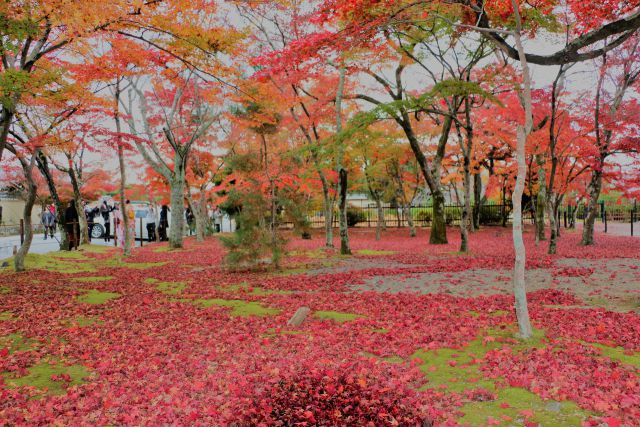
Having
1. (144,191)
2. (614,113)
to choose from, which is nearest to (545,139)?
(614,113)

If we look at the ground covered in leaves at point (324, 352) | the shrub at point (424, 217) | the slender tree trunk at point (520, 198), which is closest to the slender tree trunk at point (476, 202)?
the shrub at point (424, 217)

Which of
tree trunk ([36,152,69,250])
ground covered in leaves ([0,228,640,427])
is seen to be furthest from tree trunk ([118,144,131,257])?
ground covered in leaves ([0,228,640,427])

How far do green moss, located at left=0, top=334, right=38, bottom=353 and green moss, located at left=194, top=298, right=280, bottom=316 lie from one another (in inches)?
103

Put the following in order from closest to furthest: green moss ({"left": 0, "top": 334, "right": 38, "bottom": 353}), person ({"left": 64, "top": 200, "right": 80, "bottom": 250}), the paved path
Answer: green moss ({"left": 0, "top": 334, "right": 38, "bottom": 353}) < the paved path < person ({"left": 64, "top": 200, "right": 80, "bottom": 250})

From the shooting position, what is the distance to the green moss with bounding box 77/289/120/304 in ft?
25.7

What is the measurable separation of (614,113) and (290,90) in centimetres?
1036

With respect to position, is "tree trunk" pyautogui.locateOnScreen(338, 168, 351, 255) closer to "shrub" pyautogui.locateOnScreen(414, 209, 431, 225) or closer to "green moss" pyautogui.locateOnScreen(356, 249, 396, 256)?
"green moss" pyautogui.locateOnScreen(356, 249, 396, 256)

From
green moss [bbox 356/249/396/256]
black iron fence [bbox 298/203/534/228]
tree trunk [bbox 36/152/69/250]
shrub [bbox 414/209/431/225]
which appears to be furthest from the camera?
shrub [bbox 414/209/431/225]

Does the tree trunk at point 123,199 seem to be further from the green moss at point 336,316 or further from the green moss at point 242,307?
the green moss at point 336,316

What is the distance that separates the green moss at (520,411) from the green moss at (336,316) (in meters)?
2.88

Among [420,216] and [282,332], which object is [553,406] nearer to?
[282,332]

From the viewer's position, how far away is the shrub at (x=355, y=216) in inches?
1272

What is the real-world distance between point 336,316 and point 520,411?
11.2 ft

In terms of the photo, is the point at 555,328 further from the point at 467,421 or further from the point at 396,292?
the point at 396,292
